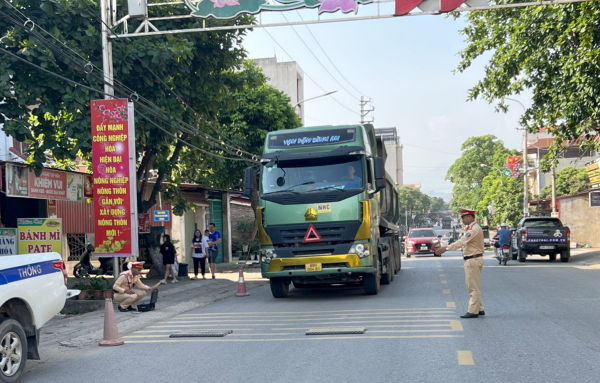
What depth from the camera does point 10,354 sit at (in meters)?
7.64

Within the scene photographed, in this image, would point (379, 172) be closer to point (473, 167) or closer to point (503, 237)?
point (503, 237)

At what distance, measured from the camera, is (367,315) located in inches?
488

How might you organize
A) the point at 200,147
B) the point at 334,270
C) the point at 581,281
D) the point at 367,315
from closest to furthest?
the point at 367,315
the point at 334,270
the point at 581,281
the point at 200,147

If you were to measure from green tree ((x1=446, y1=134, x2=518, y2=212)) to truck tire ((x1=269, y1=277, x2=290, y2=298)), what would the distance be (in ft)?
266

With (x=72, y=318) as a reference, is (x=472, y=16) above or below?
above

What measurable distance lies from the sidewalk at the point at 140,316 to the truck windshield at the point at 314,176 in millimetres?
3396

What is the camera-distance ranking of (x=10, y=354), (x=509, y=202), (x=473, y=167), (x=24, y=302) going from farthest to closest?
(x=473, y=167)
(x=509, y=202)
(x=24, y=302)
(x=10, y=354)

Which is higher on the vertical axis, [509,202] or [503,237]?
[509,202]

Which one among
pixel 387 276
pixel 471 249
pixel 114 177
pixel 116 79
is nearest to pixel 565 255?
pixel 387 276

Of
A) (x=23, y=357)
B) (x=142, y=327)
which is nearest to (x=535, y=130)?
(x=142, y=327)

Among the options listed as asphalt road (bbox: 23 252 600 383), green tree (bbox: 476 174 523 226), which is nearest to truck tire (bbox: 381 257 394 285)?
asphalt road (bbox: 23 252 600 383)

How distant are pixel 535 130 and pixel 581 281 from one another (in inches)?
268

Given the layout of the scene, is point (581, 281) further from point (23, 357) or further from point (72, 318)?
point (23, 357)

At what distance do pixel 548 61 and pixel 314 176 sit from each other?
11.1m
